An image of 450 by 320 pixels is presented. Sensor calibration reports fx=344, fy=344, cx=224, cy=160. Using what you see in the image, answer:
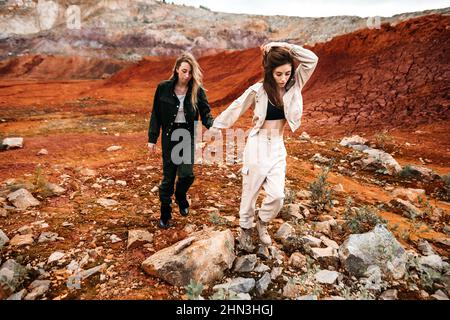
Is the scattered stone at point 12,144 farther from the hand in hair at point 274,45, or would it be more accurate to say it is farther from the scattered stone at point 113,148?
the hand in hair at point 274,45

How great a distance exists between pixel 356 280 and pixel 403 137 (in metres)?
7.32

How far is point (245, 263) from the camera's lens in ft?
9.71

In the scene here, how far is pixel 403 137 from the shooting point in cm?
908

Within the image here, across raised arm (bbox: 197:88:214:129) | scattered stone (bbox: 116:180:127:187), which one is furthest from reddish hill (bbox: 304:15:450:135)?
raised arm (bbox: 197:88:214:129)

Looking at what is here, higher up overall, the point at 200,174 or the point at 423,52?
the point at 423,52

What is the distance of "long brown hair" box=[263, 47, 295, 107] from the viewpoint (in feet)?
8.88

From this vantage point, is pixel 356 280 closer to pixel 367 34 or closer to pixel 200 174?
pixel 200 174

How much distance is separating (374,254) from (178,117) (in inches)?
86.8

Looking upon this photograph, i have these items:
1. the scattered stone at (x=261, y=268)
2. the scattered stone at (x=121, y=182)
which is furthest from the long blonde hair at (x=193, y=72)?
the scattered stone at (x=121, y=182)

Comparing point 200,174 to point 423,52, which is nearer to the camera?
point 200,174

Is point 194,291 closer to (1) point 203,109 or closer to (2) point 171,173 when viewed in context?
(2) point 171,173

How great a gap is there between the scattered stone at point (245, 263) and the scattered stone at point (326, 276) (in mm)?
538

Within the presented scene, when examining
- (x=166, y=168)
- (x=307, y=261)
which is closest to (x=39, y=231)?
(x=166, y=168)

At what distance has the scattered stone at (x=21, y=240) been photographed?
10.7ft
